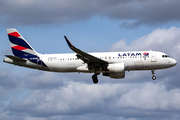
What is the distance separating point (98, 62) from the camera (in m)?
52.7

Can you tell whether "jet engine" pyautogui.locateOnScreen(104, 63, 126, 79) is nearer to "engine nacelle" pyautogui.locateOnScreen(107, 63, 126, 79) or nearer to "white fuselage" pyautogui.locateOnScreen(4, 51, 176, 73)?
"engine nacelle" pyautogui.locateOnScreen(107, 63, 126, 79)

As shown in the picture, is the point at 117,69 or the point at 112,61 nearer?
the point at 117,69

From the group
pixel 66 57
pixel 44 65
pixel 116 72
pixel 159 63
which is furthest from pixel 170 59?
pixel 44 65

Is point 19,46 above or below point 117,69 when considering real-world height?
above

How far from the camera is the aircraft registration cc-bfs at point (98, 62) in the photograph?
5241cm

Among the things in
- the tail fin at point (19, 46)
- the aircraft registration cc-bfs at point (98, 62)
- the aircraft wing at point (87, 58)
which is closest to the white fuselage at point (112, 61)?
the aircraft registration cc-bfs at point (98, 62)

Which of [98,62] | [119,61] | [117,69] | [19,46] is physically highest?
[19,46]

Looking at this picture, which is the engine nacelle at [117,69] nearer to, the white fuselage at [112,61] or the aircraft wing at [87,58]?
the white fuselage at [112,61]

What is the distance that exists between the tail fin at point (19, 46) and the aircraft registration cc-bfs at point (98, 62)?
0.18 meters

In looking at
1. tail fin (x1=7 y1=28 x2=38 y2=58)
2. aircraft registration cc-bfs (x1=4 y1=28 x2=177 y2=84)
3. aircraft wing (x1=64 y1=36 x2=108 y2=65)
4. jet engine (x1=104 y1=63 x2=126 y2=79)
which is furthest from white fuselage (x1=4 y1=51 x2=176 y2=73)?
tail fin (x1=7 y1=28 x2=38 y2=58)

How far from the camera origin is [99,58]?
174ft

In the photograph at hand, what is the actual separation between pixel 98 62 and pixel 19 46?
604 inches

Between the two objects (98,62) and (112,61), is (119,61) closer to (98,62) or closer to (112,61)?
(112,61)

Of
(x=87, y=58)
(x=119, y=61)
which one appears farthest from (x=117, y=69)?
(x=87, y=58)
